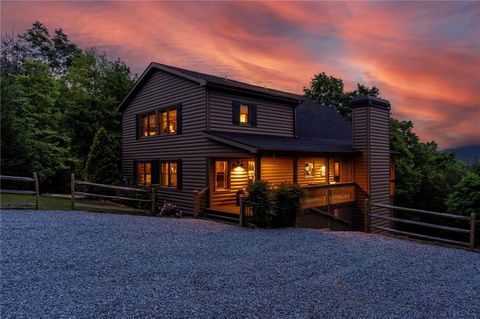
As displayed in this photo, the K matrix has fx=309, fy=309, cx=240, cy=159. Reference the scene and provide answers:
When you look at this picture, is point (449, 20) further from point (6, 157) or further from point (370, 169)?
point (6, 157)

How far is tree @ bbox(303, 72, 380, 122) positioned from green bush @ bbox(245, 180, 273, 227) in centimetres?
3083

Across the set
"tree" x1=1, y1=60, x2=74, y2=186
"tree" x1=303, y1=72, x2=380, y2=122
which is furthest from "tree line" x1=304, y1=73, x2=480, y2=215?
"tree" x1=1, y1=60, x2=74, y2=186

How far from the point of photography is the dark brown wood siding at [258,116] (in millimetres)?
16031

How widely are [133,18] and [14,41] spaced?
29.0 m

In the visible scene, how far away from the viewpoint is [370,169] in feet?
61.1

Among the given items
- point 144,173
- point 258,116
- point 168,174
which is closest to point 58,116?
point 144,173

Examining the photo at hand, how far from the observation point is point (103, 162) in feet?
68.0

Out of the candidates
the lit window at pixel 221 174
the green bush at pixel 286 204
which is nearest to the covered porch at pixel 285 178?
the lit window at pixel 221 174

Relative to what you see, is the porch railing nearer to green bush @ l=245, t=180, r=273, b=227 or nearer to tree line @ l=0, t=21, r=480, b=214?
green bush @ l=245, t=180, r=273, b=227

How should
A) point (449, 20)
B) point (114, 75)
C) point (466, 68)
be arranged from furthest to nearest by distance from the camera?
1. point (114, 75)
2. point (466, 68)
3. point (449, 20)

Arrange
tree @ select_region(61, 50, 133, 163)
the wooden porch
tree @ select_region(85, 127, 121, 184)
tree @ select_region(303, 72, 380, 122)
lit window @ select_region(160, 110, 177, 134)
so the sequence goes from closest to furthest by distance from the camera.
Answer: the wooden porch < lit window @ select_region(160, 110, 177, 134) < tree @ select_region(85, 127, 121, 184) < tree @ select_region(61, 50, 133, 163) < tree @ select_region(303, 72, 380, 122)

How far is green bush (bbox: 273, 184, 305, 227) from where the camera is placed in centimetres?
1248

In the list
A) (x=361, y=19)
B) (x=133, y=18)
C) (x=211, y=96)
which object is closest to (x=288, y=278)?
(x=211, y=96)

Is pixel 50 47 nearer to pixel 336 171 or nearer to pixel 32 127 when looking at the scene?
pixel 32 127
